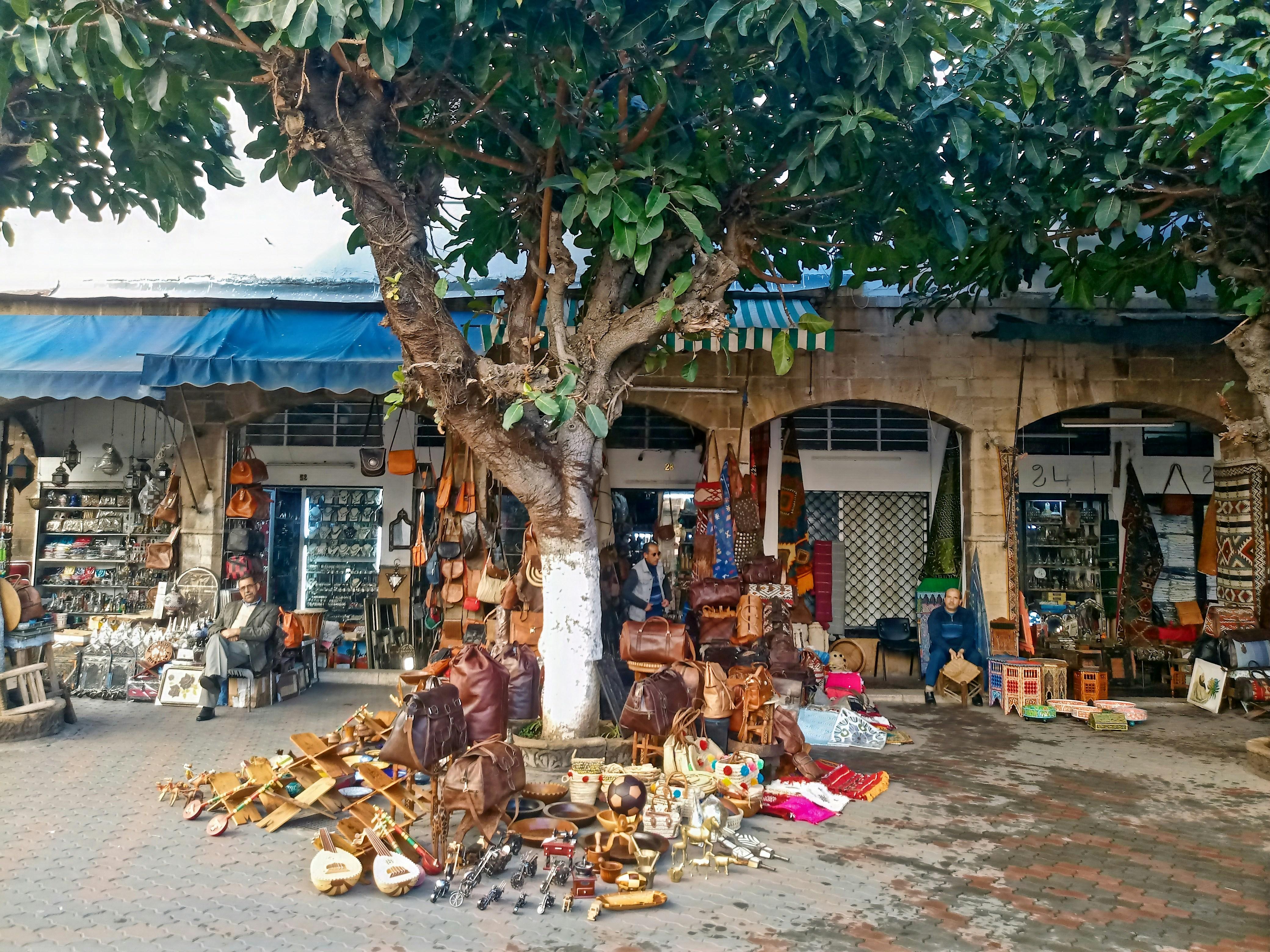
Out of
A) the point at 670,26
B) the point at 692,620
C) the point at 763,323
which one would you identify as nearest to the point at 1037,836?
the point at 692,620

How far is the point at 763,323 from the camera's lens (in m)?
8.88

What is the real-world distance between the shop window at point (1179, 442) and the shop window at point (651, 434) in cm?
602

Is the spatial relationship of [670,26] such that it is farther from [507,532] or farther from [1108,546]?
[1108,546]

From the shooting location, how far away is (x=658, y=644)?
A: 7215 millimetres

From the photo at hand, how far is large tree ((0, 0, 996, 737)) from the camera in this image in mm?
5281

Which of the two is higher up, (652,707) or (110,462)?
(110,462)

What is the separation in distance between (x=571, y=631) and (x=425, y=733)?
1658 millimetres

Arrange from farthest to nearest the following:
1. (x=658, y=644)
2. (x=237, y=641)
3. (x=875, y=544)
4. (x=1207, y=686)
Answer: (x=875, y=544)
(x=1207, y=686)
(x=237, y=641)
(x=658, y=644)

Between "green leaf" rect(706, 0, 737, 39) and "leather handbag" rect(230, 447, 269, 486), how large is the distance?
760 cm

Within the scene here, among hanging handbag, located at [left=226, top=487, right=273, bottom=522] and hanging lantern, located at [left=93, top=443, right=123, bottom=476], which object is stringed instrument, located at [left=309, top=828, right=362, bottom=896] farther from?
hanging lantern, located at [left=93, top=443, right=123, bottom=476]

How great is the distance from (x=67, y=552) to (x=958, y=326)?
37.3 feet

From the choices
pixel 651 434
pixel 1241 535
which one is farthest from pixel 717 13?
pixel 1241 535

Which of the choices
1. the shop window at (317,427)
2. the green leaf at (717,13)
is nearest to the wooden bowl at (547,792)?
the green leaf at (717,13)

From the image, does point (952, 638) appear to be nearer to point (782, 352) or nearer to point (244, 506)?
point (782, 352)
